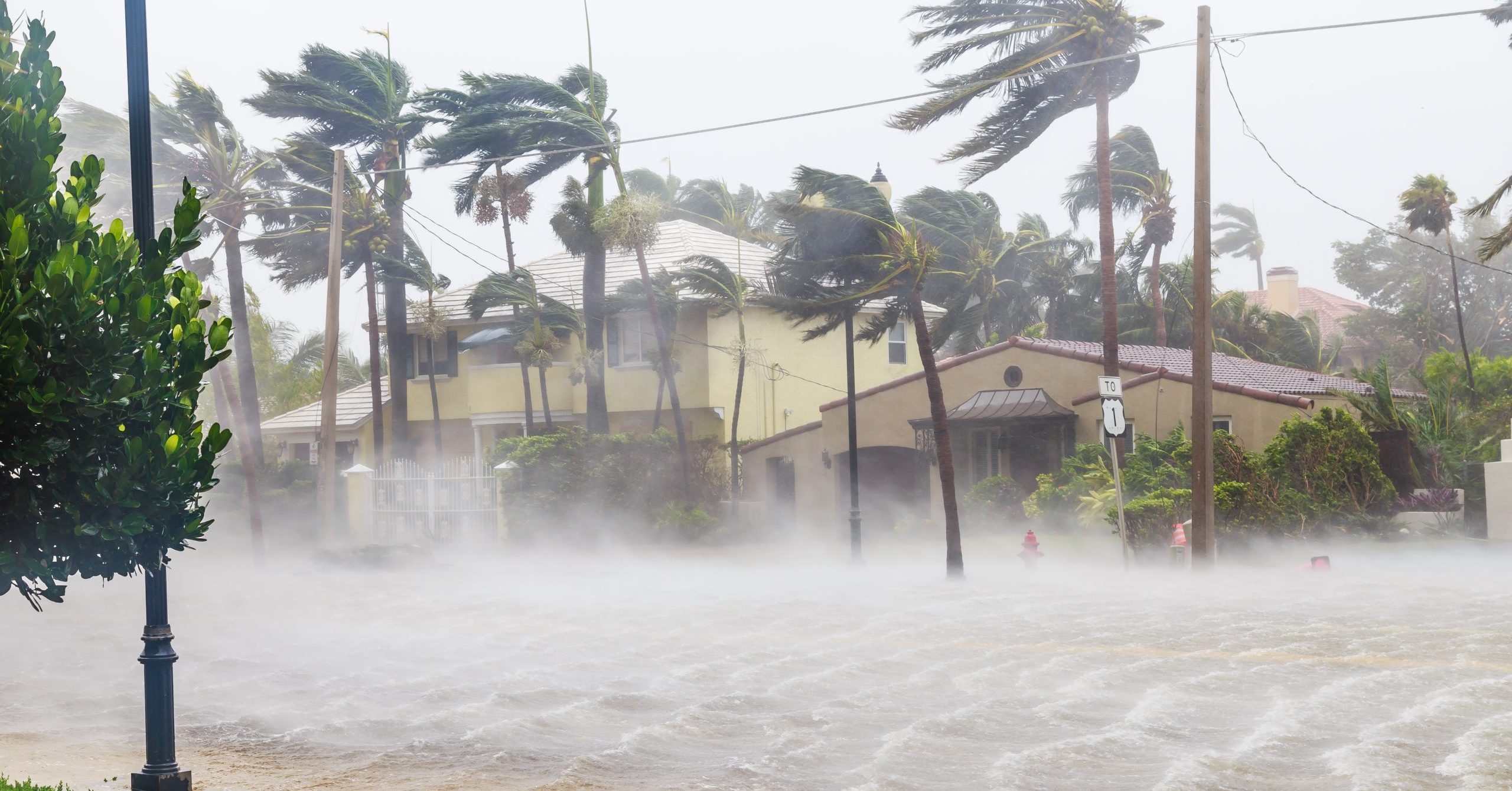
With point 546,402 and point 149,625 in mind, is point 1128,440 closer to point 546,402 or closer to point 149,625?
point 546,402

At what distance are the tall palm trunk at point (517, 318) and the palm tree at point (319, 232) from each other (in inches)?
133

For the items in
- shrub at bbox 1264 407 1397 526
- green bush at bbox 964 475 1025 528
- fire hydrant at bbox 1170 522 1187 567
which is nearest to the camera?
fire hydrant at bbox 1170 522 1187 567

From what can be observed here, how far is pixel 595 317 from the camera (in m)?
37.4

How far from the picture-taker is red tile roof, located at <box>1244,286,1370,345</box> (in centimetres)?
6712

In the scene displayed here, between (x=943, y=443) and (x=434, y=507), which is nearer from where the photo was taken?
(x=943, y=443)

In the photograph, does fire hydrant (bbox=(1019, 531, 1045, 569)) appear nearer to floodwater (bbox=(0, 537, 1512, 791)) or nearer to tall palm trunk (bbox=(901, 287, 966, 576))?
tall palm trunk (bbox=(901, 287, 966, 576))

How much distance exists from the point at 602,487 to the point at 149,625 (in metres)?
24.6

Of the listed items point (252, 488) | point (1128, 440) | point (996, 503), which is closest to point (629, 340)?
point (252, 488)

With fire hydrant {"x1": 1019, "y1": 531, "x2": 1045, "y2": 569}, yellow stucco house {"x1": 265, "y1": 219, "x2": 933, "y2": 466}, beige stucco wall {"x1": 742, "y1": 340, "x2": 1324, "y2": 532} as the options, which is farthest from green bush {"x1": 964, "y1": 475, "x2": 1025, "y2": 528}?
yellow stucco house {"x1": 265, "y1": 219, "x2": 933, "y2": 466}

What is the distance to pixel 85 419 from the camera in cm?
660

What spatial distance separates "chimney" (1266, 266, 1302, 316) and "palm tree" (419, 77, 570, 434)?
34.5 m

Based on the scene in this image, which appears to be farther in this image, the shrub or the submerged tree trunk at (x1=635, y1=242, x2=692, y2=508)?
the submerged tree trunk at (x1=635, y1=242, x2=692, y2=508)

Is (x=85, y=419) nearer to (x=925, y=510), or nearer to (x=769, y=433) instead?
(x=925, y=510)

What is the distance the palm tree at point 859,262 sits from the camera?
72.7 ft
